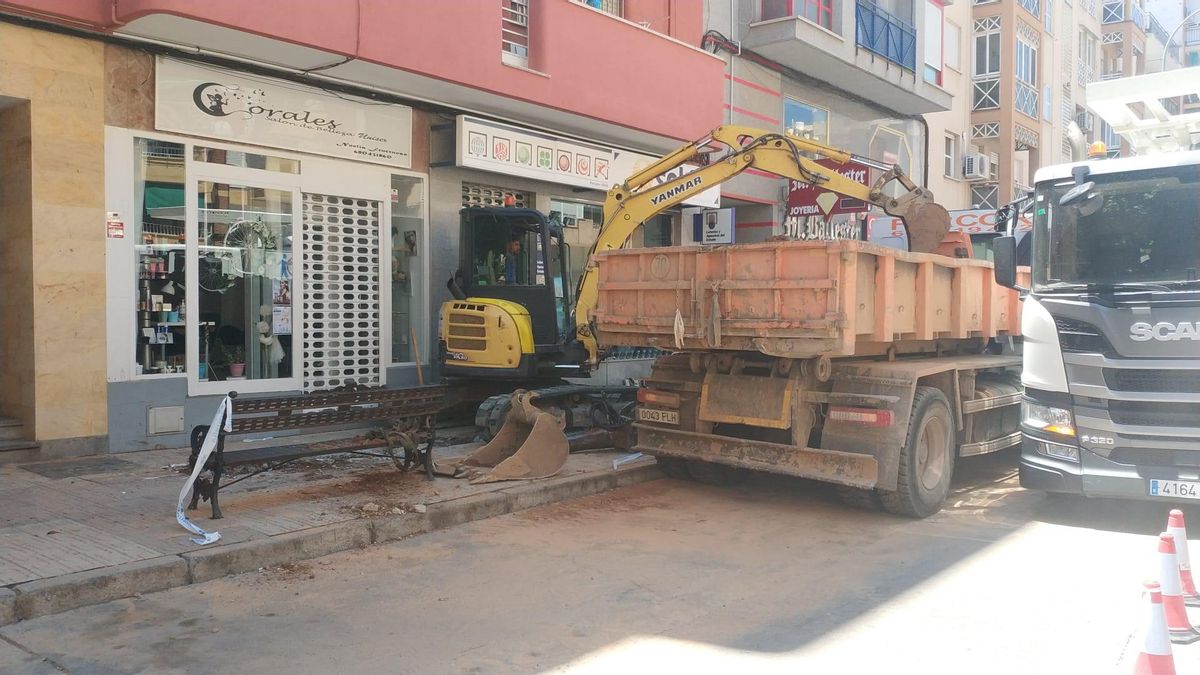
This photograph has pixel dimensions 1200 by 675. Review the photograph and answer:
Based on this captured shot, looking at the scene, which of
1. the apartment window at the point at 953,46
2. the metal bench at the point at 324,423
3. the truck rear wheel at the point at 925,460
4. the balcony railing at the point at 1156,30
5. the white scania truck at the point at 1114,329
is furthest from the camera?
the balcony railing at the point at 1156,30

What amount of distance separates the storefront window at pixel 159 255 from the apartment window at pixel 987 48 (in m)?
25.6

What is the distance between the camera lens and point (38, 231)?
8.87 metres

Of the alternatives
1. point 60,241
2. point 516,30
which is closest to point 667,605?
point 60,241

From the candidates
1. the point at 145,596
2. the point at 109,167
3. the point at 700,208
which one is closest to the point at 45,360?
the point at 109,167

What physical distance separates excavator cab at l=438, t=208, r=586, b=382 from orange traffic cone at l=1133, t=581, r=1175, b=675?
762cm

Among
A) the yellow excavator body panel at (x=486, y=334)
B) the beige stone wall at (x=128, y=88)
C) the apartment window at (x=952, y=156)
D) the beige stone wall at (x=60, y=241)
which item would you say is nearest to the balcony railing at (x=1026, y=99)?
the apartment window at (x=952, y=156)

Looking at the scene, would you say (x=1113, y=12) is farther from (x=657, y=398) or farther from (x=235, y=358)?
(x=235, y=358)

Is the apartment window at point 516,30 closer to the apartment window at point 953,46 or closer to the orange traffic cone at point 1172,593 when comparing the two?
A: the orange traffic cone at point 1172,593

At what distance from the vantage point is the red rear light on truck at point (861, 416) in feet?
24.5

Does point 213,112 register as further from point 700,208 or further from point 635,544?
point 700,208

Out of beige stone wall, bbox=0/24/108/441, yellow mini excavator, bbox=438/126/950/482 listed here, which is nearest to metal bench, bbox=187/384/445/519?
yellow mini excavator, bbox=438/126/950/482

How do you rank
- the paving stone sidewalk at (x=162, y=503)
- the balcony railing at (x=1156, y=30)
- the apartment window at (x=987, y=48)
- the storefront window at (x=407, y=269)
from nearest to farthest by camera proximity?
1. the paving stone sidewalk at (x=162, y=503)
2. the storefront window at (x=407, y=269)
3. the apartment window at (x=987, y=48)
4. the balcony railing at (x=1156, y=30)

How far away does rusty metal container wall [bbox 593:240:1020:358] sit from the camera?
712 cm

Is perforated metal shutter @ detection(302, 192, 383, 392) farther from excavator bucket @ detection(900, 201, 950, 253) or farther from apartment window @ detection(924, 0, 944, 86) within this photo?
apartment window @ detection(924, 0, 944, 86)
